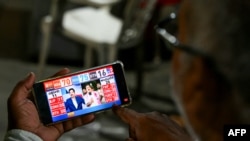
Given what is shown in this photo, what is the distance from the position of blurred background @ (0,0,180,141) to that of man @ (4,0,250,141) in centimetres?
183

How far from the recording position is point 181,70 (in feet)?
2.39

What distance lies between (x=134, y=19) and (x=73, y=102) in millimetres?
1552

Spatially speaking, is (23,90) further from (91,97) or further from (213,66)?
(213,66)

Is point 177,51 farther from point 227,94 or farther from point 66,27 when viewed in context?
point 66,27

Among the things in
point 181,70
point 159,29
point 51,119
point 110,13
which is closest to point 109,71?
point 51,119

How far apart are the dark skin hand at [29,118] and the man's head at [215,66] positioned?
1.77 ft

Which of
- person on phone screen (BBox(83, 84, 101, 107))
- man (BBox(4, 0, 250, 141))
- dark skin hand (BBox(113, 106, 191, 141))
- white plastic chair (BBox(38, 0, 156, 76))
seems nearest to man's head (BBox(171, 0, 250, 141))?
man (BBox(4, 0, 250, 141))

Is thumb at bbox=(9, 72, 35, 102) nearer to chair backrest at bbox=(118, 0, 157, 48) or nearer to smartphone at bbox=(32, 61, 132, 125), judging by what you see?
smartphone at bbox=(32, 61, 132, 125)

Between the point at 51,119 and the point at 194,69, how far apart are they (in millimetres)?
573

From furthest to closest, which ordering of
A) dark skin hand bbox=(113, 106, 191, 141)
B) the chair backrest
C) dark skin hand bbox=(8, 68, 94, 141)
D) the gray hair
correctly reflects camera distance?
the chair backrest → dark skin hand bbox=(8, 68, 94, 141) → dark skin hand bbox=(113, 106, 191, 141) → the gray hair

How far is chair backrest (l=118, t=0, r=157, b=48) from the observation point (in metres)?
2.65

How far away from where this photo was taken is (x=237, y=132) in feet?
2.59

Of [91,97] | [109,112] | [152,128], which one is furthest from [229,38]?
[109,112]

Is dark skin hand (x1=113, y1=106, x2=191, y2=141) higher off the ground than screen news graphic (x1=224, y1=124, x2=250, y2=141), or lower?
lower
